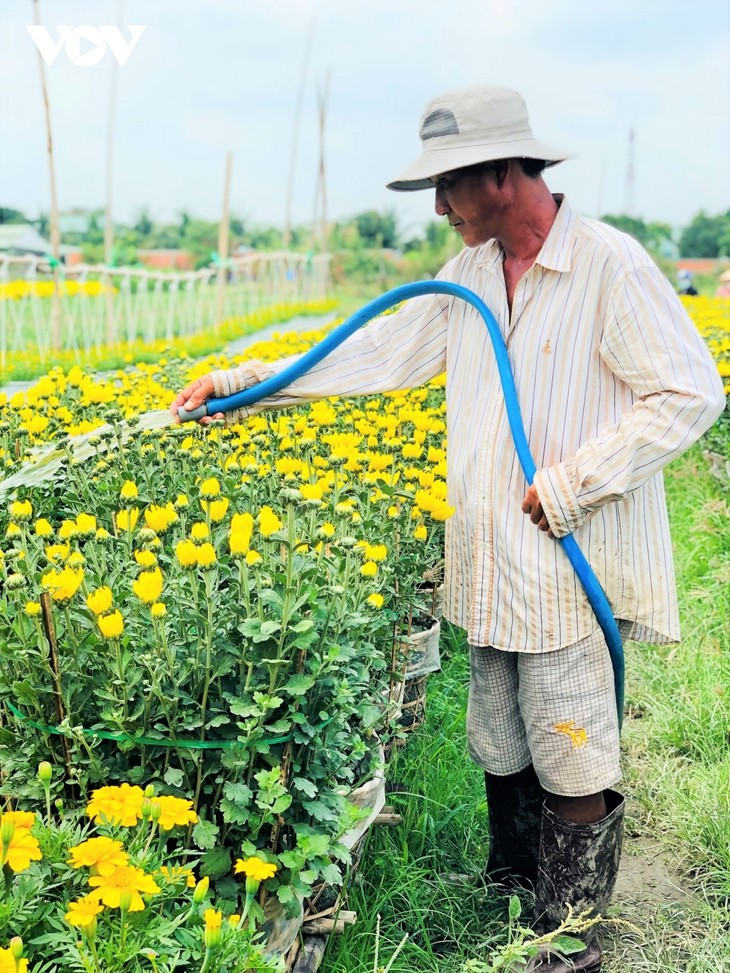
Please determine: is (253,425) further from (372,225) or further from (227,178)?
(372,225)

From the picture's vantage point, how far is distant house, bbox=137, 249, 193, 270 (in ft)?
165

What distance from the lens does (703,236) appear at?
153ft

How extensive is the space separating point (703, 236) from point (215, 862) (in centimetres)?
4836

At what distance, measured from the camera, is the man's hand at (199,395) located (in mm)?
2561

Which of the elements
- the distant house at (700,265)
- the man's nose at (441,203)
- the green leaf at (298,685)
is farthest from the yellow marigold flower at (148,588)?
the distant house at (700,265)

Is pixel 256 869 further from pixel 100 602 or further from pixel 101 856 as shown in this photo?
pixel 100 602

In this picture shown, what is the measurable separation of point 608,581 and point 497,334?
23.0 inches

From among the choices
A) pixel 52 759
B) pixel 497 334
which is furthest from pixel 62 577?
pixel 497 334

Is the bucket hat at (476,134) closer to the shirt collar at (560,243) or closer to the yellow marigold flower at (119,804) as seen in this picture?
the shirt collar at (560,243)

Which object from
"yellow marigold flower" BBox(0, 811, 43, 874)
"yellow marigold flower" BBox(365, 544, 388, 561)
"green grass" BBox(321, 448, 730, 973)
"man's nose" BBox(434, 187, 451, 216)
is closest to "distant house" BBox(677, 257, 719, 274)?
"green grass" BBox(321, 448, 730, 973)

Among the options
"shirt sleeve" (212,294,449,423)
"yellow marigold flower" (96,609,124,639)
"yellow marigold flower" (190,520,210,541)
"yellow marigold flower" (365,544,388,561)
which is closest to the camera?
"yellow marigold flower" (96,609,124,639)

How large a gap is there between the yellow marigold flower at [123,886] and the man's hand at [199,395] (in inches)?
52.4

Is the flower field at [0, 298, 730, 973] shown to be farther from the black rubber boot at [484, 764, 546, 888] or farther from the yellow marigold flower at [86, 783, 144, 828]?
the black rubber boot at [484, 764, 546, 888]

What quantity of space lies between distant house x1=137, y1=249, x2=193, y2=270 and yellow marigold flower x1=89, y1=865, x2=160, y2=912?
4896cm
